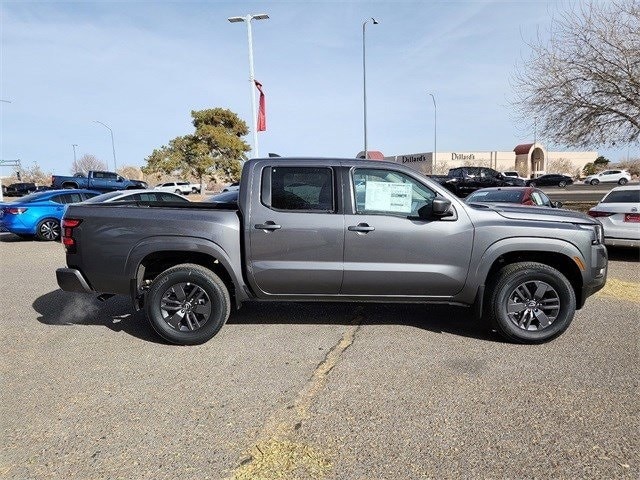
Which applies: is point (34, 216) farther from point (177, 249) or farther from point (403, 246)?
point (403, 246)

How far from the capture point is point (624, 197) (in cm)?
823

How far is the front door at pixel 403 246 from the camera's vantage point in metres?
4.19

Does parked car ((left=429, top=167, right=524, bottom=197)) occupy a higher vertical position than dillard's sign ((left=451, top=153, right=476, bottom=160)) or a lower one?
lower

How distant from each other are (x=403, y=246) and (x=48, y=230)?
11594 millimetres

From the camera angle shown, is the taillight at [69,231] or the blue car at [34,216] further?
the blue car at [34,216]

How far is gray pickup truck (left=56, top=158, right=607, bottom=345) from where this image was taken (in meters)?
4.20

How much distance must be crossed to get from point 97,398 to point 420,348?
111 inches

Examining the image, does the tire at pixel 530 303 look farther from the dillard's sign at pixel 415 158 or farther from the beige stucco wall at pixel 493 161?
the dillard's sign at pixel 415 158

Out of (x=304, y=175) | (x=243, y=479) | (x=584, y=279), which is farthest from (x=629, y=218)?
(x=243, y=479)

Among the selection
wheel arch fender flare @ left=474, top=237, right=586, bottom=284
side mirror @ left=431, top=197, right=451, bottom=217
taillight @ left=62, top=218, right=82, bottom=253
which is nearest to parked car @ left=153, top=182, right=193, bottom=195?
taillight @ left=62, top=218, right=82, bottom=253

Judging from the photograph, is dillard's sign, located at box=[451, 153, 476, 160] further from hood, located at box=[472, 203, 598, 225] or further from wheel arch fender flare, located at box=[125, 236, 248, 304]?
wheel arch fender flare, located at box=[125, 236, 248, 304]

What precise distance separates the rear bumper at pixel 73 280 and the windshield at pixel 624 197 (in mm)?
8972

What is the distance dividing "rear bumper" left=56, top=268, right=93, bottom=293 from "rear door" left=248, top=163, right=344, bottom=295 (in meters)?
1.69

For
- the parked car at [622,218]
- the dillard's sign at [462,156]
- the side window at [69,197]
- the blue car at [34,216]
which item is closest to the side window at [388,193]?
the parked car at [622,218]
